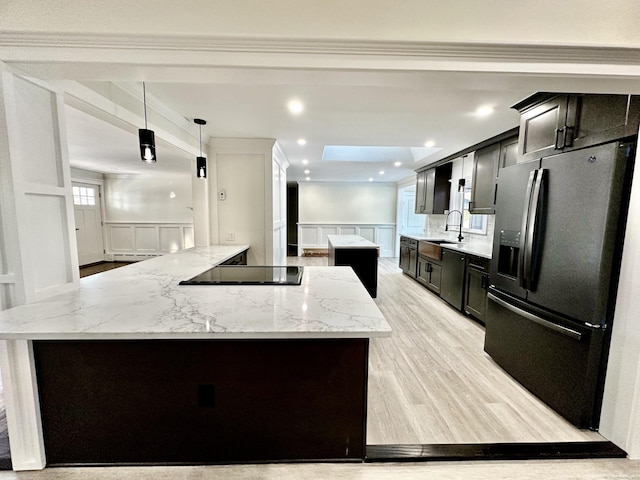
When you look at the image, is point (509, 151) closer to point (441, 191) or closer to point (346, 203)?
point (441, 191)

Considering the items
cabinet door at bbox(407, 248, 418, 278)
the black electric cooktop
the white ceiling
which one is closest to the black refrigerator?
the white ceiling

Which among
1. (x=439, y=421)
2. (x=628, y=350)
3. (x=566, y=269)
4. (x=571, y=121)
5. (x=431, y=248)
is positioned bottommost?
(x=439, y=421)

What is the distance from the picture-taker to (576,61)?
1.15 m

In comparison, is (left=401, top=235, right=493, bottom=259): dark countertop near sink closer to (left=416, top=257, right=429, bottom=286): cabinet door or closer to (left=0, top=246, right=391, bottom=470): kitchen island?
(left=416, top=257, right=429, bottom=286): cabinet door

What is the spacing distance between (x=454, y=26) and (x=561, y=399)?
2292 mm

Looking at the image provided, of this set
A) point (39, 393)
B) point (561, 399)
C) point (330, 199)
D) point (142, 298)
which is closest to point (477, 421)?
point (561, 399)

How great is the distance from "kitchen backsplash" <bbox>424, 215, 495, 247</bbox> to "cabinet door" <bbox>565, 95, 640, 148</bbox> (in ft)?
7.52

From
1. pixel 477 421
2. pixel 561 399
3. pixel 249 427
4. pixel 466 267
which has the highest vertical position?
pixel 466 267

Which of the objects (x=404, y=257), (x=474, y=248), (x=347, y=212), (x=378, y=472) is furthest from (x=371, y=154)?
(x=378, y=472)

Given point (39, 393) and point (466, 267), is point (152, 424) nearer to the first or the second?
point (39, 393)

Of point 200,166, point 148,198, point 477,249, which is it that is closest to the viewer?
point 200,166

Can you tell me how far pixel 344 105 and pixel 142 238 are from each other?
23.1 feet

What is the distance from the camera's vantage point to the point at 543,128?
2.01 meters

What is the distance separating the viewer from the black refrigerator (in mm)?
1514
